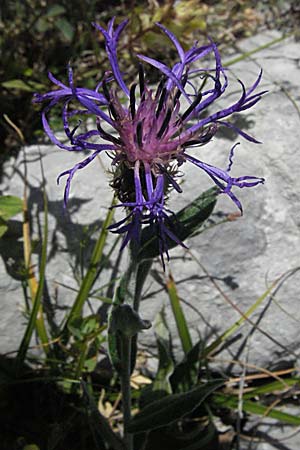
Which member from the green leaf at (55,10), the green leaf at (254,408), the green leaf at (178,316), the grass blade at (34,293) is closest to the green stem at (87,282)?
the grass blade at (34,293)

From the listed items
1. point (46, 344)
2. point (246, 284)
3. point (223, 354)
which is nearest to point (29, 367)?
point (46, 344)

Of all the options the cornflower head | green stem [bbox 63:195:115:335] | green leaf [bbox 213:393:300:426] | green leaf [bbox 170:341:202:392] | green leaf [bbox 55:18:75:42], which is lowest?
green leaf [bbox 213:393:300:426]

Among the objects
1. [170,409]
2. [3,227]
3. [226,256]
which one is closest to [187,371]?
[170,409]

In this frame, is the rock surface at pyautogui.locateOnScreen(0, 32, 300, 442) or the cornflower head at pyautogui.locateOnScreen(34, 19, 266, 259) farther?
the rock surface at pyautogui.locateOnScreen(0, 32, 300, 442)

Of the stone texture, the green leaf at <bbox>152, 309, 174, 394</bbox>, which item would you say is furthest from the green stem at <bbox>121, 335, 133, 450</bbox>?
the stone texture

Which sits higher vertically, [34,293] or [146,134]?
[146,134]

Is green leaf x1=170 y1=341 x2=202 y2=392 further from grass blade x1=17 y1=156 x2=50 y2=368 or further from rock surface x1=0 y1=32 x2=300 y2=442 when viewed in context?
grass blade x1=17 y1=156 x2=50 y2=368

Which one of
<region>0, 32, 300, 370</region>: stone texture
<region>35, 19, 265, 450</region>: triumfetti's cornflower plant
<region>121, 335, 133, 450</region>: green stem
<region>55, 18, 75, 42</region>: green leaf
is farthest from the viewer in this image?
<region>55, 18, 75, 42</region>: green leaf

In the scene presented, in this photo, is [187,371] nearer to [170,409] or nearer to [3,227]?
[170,409]
